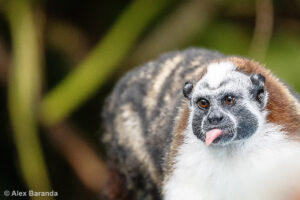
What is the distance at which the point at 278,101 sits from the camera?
19.5 feet

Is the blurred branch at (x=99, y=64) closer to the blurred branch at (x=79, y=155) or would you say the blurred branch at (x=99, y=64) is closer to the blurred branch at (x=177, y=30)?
the blurred branch at (x=177, y=30)

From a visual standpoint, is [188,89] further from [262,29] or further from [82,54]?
[82,54]

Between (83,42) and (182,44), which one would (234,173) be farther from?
(83,42)

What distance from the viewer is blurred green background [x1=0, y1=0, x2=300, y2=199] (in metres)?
9.51

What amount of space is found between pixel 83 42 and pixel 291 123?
19.0ft

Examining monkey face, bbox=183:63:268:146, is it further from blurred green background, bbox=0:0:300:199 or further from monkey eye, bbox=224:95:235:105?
blurred green background, bbox=0:0:300:199

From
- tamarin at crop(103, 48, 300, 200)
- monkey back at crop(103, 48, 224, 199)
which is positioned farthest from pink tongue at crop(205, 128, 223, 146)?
monkey back at crop(103, 48, 224, 199)

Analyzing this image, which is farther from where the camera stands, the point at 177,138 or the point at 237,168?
the point at 177,138

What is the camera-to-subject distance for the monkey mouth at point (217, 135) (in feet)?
18.4

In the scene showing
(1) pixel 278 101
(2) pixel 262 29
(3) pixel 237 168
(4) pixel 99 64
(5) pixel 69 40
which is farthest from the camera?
(5) pixel 69 40

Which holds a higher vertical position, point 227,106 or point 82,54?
point 82,54

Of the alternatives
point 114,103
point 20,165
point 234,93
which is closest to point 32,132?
point 20,165

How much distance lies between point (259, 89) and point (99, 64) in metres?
4.29

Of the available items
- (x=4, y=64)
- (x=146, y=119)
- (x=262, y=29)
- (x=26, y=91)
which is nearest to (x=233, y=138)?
(x=146, y=119)
